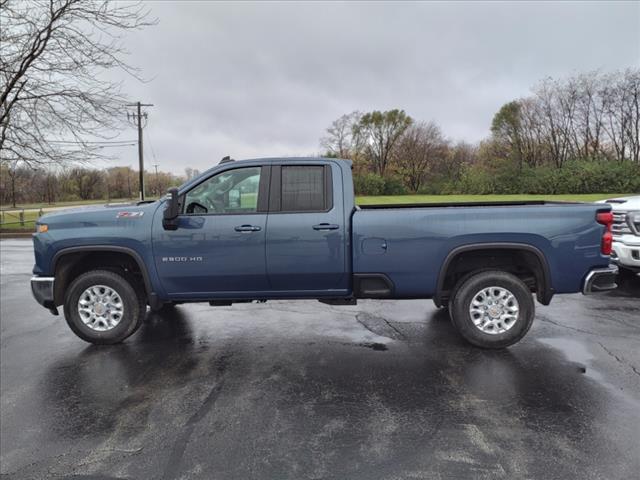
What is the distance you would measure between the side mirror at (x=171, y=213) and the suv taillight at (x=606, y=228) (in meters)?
4.22

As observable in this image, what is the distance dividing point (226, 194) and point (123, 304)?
5.39 feet

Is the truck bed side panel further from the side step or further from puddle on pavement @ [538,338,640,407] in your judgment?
puddle on pavement @ [538,338,640,407]

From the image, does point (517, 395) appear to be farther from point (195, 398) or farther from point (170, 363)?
point (170, 363)

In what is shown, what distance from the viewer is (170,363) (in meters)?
4.15

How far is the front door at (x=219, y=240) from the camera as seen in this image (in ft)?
14.2

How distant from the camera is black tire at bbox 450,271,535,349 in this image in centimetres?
426

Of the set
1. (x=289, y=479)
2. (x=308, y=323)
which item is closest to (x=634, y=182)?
(x=308, y=323)

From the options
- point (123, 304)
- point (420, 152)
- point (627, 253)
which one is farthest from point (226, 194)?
point (420, 152)

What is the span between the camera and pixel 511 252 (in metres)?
4.38

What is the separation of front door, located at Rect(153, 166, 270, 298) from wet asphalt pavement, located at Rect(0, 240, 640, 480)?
735mm

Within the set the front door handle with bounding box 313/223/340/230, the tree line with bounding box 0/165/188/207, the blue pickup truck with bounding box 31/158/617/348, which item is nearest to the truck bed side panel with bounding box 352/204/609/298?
the blue pickup truck with bounding box 31/158/617/348

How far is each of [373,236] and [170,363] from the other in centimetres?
239

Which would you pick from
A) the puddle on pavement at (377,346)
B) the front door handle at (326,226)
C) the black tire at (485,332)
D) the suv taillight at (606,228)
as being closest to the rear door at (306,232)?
the front door handle at (326,226)

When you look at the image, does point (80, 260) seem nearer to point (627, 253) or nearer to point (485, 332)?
point (485, 332)
